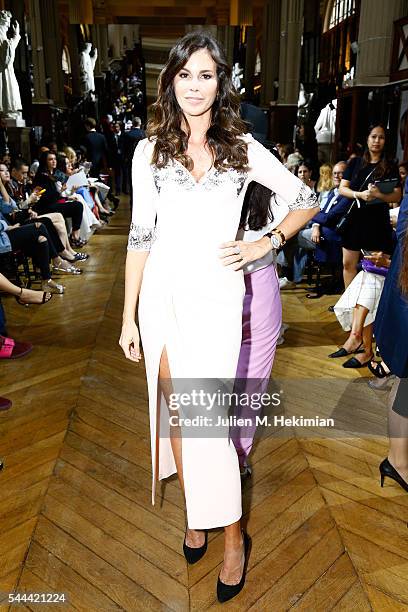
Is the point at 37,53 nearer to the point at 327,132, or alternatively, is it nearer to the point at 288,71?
the point at 288,71

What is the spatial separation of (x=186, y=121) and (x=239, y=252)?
420 mm

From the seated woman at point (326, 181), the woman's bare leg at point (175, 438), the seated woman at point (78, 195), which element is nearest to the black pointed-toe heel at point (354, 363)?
the woman's bare leg at point (175, 438)

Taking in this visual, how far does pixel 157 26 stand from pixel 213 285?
2421cm

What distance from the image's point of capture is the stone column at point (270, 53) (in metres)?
14.8

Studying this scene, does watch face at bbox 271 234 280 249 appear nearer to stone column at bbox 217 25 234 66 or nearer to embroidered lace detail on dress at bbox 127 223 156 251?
embroidered lace detail on dress at bbox 127 223 156 251

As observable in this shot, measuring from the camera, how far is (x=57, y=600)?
173 centimetres

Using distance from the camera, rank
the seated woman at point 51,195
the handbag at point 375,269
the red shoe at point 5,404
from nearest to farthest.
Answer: the red shoe at point 5,404
the handbag at point 375,269
the seated woman at point 51,195

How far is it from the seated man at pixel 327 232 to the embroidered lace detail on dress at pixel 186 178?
10.5 feet

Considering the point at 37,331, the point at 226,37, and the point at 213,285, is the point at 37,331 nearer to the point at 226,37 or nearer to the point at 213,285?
the point at 213,285

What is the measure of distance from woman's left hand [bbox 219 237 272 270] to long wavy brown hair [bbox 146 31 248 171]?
0.22m

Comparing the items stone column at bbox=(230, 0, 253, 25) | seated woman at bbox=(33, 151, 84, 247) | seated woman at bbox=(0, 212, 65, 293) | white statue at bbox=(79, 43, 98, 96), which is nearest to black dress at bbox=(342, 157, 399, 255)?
seated woman at bbox=(0, 212, 65, 293)

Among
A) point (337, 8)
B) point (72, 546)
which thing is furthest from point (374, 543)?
point (337, 8)

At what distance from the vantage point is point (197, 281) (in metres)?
1.60

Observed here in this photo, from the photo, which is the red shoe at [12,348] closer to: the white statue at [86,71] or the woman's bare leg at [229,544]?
the woman's bare leg at [229,544]
